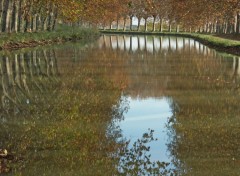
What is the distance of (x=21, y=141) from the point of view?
32.2ft

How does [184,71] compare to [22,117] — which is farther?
[184,71]

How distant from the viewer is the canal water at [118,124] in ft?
27.5

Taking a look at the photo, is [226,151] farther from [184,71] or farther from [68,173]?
[184,71]

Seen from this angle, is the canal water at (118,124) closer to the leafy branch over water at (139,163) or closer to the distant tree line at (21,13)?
the leafy branch over water at (139,163)

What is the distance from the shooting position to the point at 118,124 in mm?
11945

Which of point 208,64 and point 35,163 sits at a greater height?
point 35,163

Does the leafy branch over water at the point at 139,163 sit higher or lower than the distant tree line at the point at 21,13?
higher

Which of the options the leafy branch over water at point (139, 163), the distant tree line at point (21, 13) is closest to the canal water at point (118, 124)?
the leafy branch over water at point (139, 163)

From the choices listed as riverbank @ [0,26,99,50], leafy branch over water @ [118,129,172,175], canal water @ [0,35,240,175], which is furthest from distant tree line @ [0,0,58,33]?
leafy branch over water @ [118,129,172,175]

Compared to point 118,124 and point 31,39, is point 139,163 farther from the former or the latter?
point 31,39

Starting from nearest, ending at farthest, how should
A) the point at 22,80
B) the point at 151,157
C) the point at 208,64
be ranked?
the point at 151,157
the point at 22,80
the point at 208,64

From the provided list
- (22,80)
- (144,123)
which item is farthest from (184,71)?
(144,123)

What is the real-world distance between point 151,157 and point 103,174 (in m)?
1.45

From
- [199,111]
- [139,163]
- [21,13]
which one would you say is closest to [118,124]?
[199,111]
